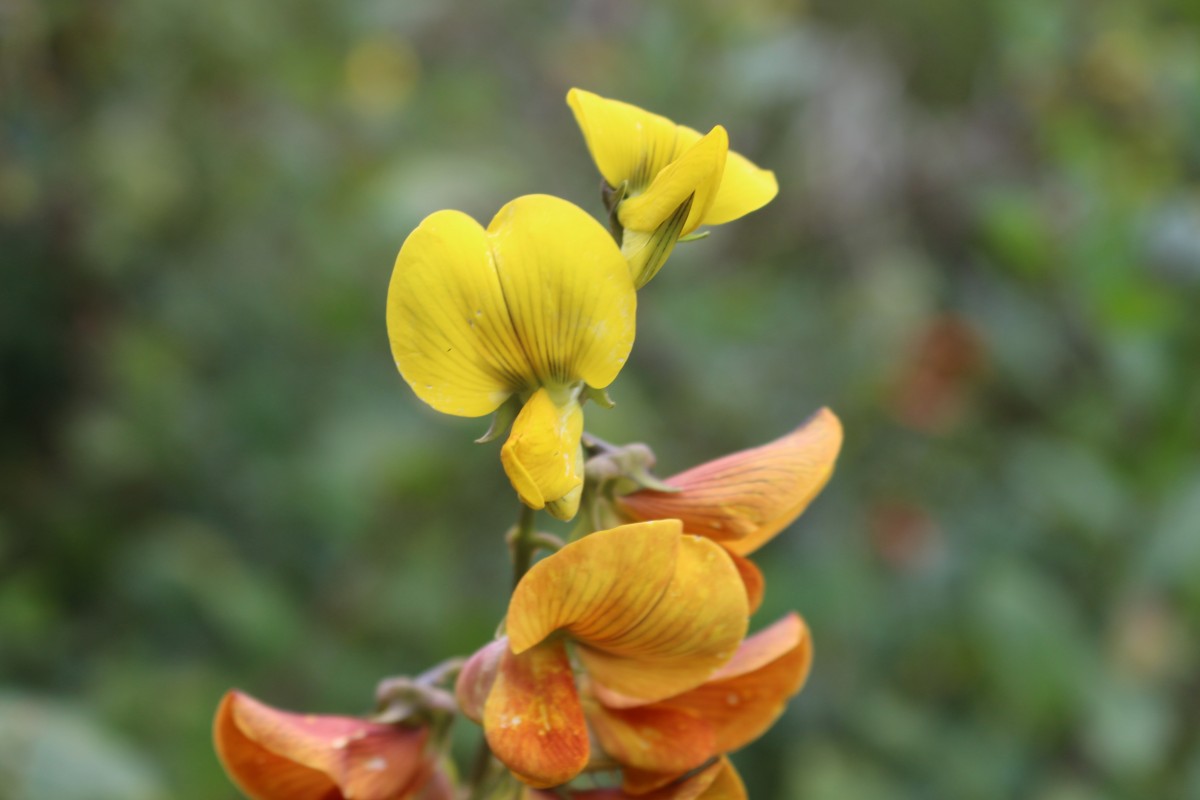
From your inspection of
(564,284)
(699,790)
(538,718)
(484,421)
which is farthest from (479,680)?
(484,421)

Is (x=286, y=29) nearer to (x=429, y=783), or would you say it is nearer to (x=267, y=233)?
(x=267, y=233)

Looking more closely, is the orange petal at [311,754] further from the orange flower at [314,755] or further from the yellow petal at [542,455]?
the yellow petal at [542,455]

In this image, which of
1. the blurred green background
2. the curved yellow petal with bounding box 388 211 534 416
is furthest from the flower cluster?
the blurred green background

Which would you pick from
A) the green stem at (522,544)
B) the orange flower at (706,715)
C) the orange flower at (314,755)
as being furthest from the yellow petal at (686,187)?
the orange flower at (314,755)

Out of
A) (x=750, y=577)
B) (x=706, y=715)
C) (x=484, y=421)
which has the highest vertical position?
(x=750, y=577)

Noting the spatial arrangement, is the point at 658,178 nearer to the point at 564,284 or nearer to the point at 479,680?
the point at 564,284

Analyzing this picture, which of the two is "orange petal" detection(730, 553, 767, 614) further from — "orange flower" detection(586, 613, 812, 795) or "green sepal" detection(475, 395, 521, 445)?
"green sepal" detection(475, 395, 521, 445)
